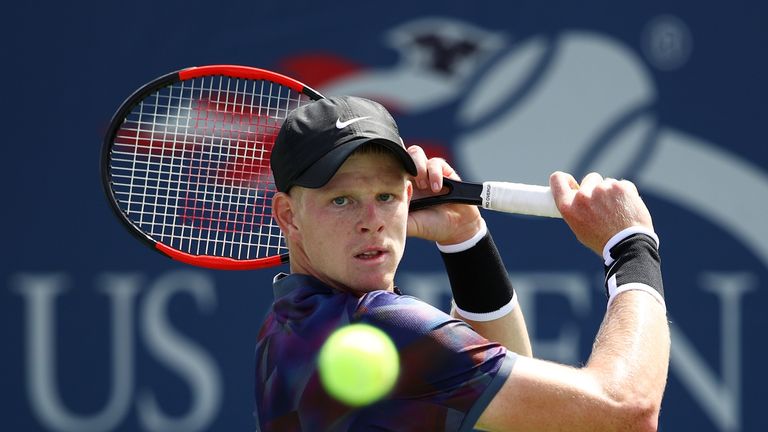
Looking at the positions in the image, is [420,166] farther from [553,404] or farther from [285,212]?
[553,404]

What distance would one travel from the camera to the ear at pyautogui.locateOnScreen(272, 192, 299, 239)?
2.73 m

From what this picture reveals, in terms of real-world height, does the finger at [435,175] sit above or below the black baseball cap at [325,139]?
below

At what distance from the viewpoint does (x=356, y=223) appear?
2.63 m

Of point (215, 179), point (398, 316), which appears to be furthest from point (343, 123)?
point (215, 179)

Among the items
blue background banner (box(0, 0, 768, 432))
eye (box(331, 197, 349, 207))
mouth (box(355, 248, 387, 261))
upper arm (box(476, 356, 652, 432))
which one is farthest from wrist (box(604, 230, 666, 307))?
blue background banner (box(0, 0, 768, 432))

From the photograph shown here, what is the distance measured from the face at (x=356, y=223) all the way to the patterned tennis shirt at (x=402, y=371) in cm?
9

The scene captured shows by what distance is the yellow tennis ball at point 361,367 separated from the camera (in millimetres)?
2463

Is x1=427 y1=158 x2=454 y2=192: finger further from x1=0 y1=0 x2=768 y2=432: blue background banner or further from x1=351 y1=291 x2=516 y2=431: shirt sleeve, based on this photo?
x1=0 y1=0 x2=768 y2=432: blue background banner

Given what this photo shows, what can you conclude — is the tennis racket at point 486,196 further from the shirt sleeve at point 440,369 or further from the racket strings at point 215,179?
the shirt sleeve at point 440,369

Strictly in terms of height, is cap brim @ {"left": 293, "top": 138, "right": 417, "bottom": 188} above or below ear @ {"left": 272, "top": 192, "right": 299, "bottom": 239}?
above

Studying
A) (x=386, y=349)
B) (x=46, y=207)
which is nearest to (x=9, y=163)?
(x=46, y=207)

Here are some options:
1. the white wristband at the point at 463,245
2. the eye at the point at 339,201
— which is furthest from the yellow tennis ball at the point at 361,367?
the white wristband at the point at 463,245

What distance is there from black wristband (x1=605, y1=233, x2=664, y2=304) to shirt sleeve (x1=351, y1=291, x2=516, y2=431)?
0.36m

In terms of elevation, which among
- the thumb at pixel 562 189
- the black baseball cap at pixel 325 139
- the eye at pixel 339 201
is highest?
the black baseball cap at pixel 325 139
